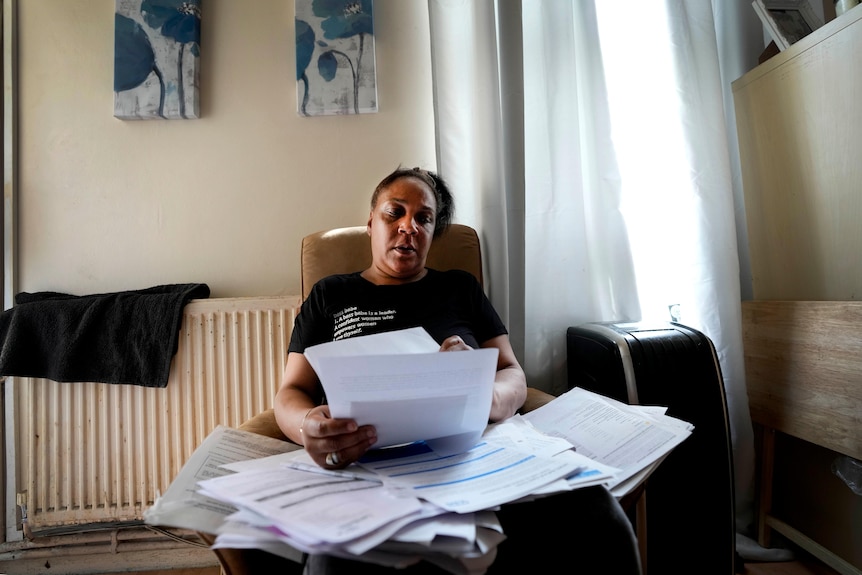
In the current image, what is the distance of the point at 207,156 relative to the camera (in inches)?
55.3

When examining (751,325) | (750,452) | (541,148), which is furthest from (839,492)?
(541,148)

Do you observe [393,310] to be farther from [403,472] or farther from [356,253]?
[403,472]

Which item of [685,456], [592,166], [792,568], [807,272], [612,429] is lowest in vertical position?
[792,568]

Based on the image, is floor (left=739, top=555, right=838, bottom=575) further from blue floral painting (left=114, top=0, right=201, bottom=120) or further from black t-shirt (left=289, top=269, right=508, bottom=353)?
blue floral painting (left=114, top=0, right=201, bottom=120)

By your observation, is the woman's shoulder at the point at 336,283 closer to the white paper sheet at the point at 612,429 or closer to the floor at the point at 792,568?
the white paper sheet at the point at 612,429

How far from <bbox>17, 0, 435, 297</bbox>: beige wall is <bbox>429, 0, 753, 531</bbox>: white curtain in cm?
21

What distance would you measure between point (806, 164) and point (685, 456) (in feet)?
2.79

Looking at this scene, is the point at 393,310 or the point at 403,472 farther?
the point at 393,310

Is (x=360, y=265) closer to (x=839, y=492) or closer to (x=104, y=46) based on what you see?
(x=104, y=46)

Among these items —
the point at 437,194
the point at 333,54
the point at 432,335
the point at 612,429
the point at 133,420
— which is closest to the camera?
the point at 612,429

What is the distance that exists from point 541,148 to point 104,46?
4.48ft

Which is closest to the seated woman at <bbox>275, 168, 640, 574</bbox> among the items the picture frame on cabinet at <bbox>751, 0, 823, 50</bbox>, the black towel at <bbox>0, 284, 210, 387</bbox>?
the black towel at <bbox>0, 284, 210, 387</bbox>

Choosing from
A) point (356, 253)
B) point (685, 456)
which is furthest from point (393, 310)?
point (685, 456)

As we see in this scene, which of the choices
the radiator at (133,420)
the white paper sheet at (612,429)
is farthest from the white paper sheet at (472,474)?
the radiator at (133,420)
